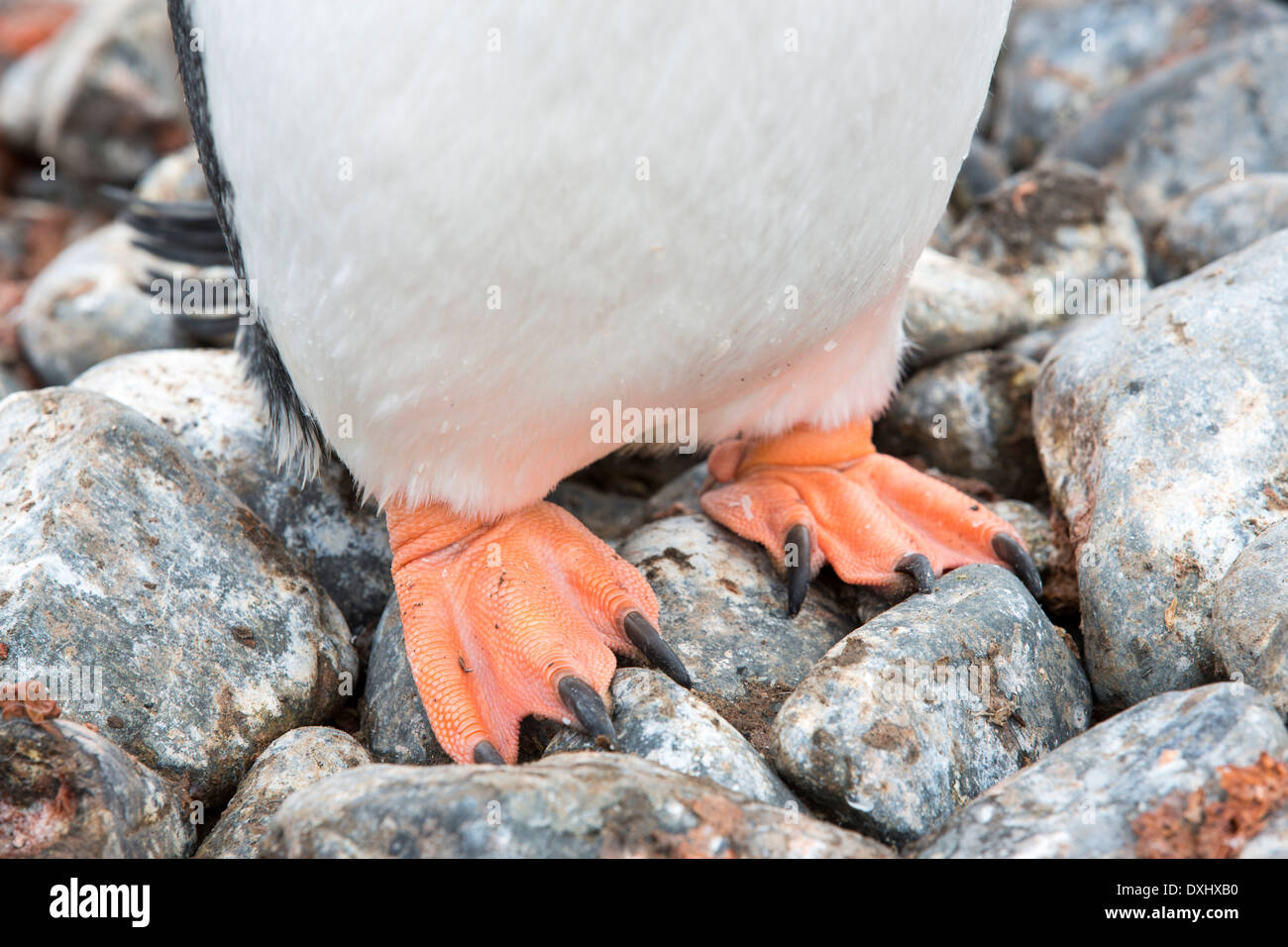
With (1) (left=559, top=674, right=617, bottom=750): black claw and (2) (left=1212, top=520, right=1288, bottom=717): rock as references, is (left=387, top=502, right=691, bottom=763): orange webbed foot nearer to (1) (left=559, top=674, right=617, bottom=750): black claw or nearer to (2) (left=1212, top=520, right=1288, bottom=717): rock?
(1) (left=559, top=674, right=617, bottom=750): black claw

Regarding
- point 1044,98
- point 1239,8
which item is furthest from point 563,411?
point 1239,8

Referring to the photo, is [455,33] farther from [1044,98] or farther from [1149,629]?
[1044,98]

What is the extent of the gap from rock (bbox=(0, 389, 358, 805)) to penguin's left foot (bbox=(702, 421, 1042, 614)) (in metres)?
0.81

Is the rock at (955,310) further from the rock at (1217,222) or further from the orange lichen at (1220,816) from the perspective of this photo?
the orange lichen at (1220,816)

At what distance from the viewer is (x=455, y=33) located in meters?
1.44

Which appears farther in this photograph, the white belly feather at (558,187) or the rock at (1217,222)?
the rock at (1217,222)

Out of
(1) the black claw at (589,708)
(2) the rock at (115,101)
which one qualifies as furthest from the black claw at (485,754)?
(2) the rock at (115,101)

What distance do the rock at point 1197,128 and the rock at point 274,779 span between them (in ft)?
9.05

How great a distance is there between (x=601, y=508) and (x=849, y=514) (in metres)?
0.66

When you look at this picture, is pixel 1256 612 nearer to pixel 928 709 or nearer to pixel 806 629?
pixel 928 709

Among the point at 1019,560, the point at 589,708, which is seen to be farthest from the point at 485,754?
the point at 1019,560

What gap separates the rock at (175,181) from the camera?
4145mm

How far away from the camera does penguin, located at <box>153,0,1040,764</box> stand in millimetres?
1474
